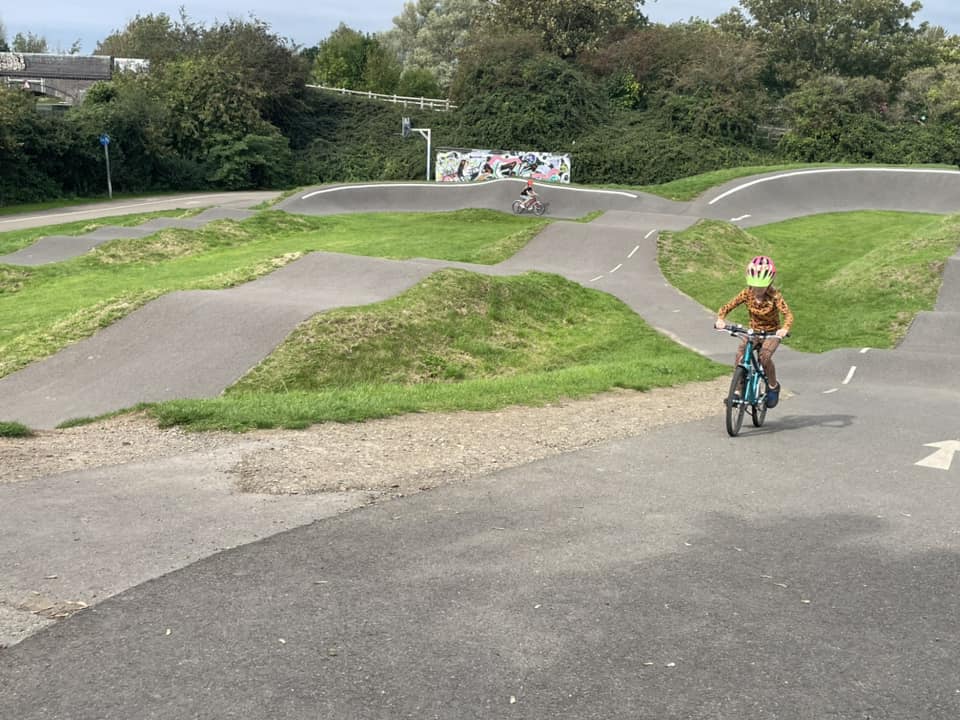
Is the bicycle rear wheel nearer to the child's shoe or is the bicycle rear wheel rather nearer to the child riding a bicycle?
the child's shoe

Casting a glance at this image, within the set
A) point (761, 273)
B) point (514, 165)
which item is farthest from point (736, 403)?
point (514, 165)

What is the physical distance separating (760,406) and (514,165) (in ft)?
151

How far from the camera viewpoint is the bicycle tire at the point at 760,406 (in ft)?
36.1

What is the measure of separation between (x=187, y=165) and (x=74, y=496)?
2217 inches

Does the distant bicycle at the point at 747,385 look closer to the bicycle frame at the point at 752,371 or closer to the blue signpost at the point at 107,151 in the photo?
the bicycle frame at the point at 752,371

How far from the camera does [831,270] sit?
27875 millimetres

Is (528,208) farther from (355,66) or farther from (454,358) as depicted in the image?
(355,66)

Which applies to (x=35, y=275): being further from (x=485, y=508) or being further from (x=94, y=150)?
(x=94, y=150)

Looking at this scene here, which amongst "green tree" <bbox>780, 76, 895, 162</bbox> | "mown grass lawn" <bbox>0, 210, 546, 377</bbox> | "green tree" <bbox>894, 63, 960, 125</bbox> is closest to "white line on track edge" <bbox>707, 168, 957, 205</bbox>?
"mown grass lawn" <bbox>0, 210, 546, 377</bbox>

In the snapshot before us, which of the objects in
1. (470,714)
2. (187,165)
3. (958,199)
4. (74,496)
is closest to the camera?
(470,714)

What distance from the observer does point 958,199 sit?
4106 cm

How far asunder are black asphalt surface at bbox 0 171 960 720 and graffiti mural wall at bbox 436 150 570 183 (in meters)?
47.2

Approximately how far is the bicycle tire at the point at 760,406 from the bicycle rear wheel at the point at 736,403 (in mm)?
355

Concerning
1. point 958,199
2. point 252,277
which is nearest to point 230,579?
point 252,277
